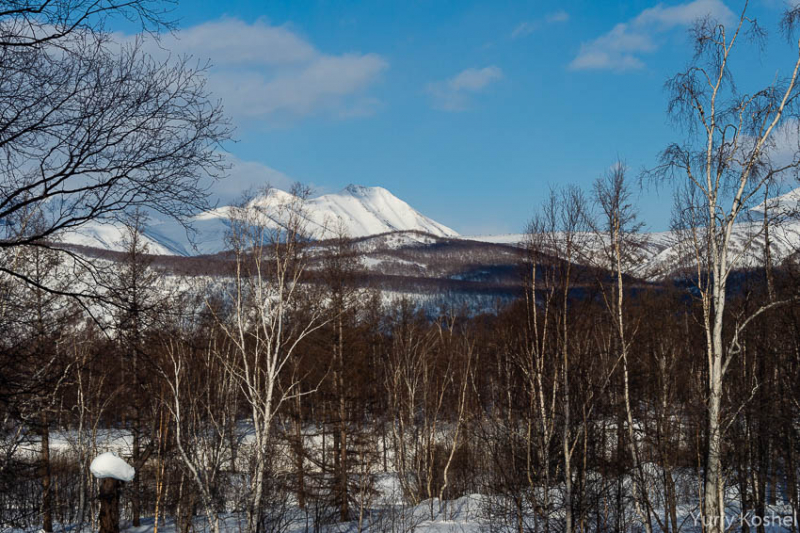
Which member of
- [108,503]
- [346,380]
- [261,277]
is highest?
[261,277]

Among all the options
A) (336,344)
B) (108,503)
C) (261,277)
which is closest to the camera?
(108,503)

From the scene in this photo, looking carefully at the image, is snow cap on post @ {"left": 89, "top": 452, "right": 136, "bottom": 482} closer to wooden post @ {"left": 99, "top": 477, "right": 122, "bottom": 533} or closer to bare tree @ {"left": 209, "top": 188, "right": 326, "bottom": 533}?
wooden post @ {"left": 99, "top": 477, "right": 122, "bottom": 533}

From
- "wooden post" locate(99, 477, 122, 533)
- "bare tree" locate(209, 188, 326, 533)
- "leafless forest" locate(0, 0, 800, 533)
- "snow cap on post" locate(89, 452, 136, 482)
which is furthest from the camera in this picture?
"wooden post" locate(99, 477, 122, 533)

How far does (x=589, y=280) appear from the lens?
15.4m

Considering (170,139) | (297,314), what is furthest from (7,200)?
(297,314)

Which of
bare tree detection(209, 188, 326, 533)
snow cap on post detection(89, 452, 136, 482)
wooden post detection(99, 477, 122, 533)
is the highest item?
bare tree detection(209, 188, 326, 533)

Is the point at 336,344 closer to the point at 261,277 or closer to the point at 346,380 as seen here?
the point at 346,380

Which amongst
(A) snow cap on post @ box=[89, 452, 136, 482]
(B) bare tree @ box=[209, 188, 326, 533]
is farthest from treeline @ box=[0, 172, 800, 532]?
(A) snow cap on post @ box=[89, 452, 136, 482]

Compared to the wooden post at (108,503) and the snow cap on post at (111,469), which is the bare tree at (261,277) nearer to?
the snow cap on post at (111,469)

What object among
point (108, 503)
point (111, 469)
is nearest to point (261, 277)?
point (111, 469)

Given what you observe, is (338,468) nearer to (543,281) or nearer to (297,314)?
(297,314)

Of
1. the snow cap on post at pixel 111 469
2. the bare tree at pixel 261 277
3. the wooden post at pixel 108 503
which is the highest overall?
the bare tree at pixel 261 277

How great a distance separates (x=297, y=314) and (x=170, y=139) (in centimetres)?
→ 1089

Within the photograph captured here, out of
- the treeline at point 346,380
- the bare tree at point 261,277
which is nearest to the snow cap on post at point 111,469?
the treeline at point 346,380
